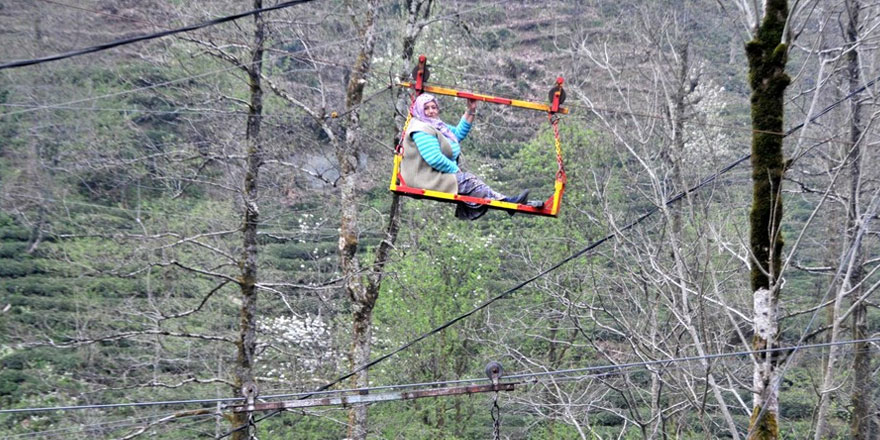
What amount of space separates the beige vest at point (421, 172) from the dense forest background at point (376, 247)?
4028 millimetres

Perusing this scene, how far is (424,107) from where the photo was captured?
7746mm

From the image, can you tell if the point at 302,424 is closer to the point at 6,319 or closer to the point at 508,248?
the point at 508,248

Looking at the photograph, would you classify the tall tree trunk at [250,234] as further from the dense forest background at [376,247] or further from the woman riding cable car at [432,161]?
the woman riding cable car at [432,161]

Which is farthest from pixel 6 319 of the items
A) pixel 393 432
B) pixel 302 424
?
pixel 393 432

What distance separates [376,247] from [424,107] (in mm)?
12609

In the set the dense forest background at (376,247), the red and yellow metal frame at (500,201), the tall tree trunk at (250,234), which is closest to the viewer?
the red and yellow metal frame at (500,201)

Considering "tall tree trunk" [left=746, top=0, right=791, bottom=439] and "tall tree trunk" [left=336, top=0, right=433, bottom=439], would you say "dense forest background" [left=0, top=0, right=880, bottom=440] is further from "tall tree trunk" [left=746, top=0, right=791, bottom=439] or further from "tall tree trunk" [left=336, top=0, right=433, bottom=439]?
"tall tree trunk" [left=746, top=0, right=791, bottom=439]

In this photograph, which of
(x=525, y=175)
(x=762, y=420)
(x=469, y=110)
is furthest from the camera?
(x=525, y=175)

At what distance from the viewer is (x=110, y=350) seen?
20688mm

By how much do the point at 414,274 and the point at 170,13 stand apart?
29.0 feet

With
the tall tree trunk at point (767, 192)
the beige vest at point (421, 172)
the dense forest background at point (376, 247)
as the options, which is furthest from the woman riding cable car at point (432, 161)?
the dense forest background at point (376, 247)

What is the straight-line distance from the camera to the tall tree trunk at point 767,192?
6738 millimetres

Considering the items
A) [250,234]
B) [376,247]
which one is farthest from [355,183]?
[376,247]

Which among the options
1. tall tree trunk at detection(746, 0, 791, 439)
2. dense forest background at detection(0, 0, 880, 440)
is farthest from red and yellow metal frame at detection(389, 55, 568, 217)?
dense forest background at detection(0, 0, 880, 440)
